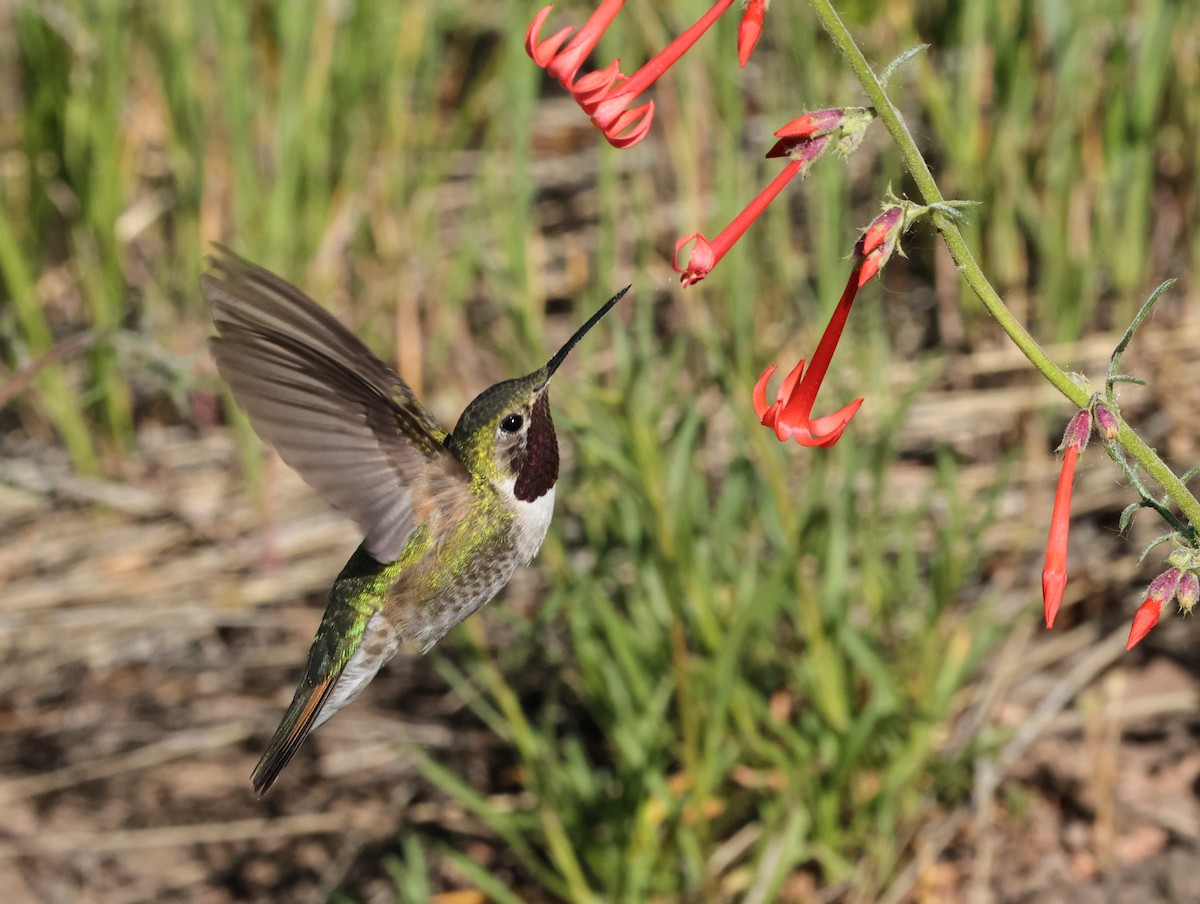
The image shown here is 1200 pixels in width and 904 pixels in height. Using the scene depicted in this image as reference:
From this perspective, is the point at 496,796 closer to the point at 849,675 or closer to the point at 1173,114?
the point at 849,675

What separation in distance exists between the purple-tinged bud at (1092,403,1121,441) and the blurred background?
1405 millimetres

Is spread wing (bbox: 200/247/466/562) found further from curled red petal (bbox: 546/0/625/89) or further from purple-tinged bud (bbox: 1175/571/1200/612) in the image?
purple-tinged bud (bbox: 1175/571/1200/612)

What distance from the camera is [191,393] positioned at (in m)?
4.77

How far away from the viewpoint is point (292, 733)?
215 cm

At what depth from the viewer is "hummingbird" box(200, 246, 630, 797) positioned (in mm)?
1718

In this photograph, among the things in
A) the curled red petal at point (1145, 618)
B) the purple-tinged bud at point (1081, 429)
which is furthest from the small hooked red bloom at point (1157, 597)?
the purple-tinged bud at point (1081, 429)

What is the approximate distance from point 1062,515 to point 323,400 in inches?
36.0

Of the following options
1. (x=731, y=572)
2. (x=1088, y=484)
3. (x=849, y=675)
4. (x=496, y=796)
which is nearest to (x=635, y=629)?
(x=731, y=572)

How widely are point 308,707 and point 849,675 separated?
60.5 inches

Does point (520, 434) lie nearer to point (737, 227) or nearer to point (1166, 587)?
point (737, 227)

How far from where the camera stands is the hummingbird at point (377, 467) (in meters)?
1.72

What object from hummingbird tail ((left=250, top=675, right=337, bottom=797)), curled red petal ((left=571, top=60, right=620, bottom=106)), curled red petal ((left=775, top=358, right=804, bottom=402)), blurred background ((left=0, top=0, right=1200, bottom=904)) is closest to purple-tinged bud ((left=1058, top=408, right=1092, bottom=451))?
curled red petal ((left=775, top=358, right=804, bottom=402))

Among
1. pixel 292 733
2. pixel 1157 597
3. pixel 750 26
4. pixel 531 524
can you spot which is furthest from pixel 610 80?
pixel 292 733

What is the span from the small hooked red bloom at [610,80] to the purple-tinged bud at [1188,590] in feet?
2.49
